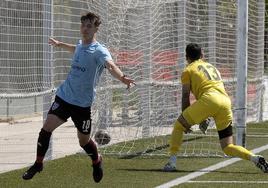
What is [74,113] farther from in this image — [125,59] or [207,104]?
[125,59]

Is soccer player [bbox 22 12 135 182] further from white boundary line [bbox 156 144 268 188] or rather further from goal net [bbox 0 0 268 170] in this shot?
goal net [bbox 0 0 268 170]

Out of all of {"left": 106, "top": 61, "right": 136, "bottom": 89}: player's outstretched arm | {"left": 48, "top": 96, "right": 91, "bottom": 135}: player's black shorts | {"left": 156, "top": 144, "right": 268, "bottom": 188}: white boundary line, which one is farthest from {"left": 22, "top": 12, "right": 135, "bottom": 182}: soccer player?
{"left": 156, "top": 144, "right": 268, "bottom": 188}: white boundary line

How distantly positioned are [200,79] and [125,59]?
170 inches

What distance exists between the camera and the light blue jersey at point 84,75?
32.0 feet

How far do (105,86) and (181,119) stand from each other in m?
3.48

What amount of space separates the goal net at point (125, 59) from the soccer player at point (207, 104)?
8.20 feet

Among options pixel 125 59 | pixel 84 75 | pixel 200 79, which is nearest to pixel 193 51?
pixel 200 79

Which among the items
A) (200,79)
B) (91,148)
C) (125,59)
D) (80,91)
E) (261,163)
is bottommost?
(261,163)

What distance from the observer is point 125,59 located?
15.6 meters

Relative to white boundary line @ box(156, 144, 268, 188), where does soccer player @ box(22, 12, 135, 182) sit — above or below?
above

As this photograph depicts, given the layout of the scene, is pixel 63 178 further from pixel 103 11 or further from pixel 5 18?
pixel 103 11

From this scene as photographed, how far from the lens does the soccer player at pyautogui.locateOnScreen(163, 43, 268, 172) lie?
11.2 meters

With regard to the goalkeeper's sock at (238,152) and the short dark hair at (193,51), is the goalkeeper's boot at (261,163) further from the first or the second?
the short dark hair at (193,51)

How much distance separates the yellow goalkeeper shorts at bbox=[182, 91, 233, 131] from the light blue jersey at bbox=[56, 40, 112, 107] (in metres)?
1.93
